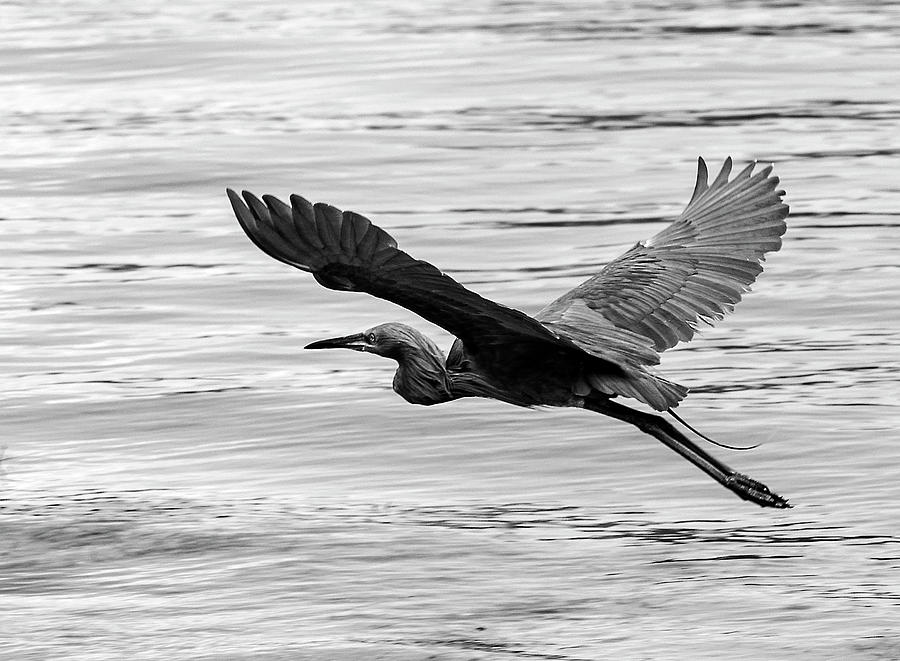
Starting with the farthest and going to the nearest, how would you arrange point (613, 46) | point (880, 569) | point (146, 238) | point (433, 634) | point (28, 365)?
point (613, 46) < point (146, 238) < point (28, 365) < point (880, 569) < point (433, 634)

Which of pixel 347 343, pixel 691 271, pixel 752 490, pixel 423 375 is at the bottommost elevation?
pixel 752 490

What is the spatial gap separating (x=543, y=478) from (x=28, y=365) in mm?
3527

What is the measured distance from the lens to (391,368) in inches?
463

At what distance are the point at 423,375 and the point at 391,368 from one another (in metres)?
3.86

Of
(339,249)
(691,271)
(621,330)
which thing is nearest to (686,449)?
(621,330)

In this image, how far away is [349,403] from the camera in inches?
430

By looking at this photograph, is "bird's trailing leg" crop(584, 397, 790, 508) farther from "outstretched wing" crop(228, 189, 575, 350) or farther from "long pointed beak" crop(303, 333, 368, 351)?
"outstretched wing" crop(228, 189, 575, 350)

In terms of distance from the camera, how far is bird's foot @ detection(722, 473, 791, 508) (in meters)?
7.99

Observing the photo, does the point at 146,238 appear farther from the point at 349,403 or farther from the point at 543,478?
the point at 543,478

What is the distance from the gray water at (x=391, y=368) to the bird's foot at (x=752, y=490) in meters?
0.36

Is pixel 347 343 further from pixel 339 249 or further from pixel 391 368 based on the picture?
pixel 391 368

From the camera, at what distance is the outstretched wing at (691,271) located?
805cm

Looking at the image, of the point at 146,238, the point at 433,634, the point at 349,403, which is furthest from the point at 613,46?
the point at 433,634

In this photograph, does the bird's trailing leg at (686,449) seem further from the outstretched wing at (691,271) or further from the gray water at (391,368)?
the gray water at (391,368)
